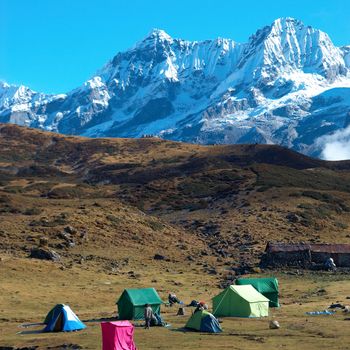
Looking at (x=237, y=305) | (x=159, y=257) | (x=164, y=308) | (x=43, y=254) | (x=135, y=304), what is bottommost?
(x=237, y=305)

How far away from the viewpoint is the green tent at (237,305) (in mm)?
45206

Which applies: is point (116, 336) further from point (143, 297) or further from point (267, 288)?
point (267, 288)

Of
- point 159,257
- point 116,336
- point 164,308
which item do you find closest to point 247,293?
point 164,308

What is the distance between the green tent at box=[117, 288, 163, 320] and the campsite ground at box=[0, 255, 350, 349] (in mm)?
1447

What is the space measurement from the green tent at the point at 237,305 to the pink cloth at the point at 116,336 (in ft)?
49.5

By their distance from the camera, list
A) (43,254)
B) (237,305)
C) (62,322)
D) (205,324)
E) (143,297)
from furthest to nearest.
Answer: (43,254) → (143,297) → (237,305) → (62,322) → (205,324)

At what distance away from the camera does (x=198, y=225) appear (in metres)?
100

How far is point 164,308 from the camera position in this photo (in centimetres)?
5100

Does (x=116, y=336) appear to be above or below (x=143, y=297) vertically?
below

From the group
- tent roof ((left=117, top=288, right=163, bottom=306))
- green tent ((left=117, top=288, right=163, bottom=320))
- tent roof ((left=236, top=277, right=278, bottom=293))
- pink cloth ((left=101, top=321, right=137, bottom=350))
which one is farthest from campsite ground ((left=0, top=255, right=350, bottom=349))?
pink cloth ((left=101, top=321, right=137, bottom=350))

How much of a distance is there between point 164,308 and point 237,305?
760 cm

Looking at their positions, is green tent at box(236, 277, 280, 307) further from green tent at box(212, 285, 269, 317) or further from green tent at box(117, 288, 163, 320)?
green tent at box(117, 288, 163, 320)

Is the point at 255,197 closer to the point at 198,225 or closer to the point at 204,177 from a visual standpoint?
the point at 198,225

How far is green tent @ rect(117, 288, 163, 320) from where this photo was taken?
4519cm
